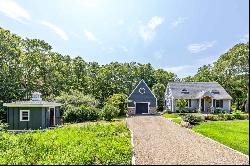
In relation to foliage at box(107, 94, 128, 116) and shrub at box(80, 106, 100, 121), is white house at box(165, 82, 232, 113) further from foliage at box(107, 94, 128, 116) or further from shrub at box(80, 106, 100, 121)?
shrub at box(80, 106, 100, 121)

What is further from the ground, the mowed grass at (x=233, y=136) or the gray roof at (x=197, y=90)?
the gray roof at (x=197, y=90)

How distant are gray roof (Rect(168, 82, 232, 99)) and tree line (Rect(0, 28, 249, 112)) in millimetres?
2123

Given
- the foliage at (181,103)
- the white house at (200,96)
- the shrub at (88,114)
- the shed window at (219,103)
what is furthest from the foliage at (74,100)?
the shed window at (219,103)

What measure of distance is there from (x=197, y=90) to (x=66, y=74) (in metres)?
20.4

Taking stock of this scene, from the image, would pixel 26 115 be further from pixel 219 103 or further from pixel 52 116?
pixel 219 103

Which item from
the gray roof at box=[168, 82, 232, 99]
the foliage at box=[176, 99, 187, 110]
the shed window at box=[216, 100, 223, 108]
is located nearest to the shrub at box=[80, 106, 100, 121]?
the foliage at box=[176, 99, 187, 110]

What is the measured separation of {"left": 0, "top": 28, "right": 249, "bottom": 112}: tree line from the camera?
3897 centimetres

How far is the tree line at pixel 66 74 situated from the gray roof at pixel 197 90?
2.12 metres

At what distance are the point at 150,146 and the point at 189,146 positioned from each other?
1.87 metres

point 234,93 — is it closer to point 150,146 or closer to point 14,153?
point 150,146

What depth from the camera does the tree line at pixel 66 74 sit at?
38969 millimetres

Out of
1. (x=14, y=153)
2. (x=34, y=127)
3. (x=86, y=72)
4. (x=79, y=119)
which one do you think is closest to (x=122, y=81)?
(x=86, y=72)

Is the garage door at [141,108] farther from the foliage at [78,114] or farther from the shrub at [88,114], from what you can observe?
the foliage at [78,114]

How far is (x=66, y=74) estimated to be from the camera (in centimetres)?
5100
